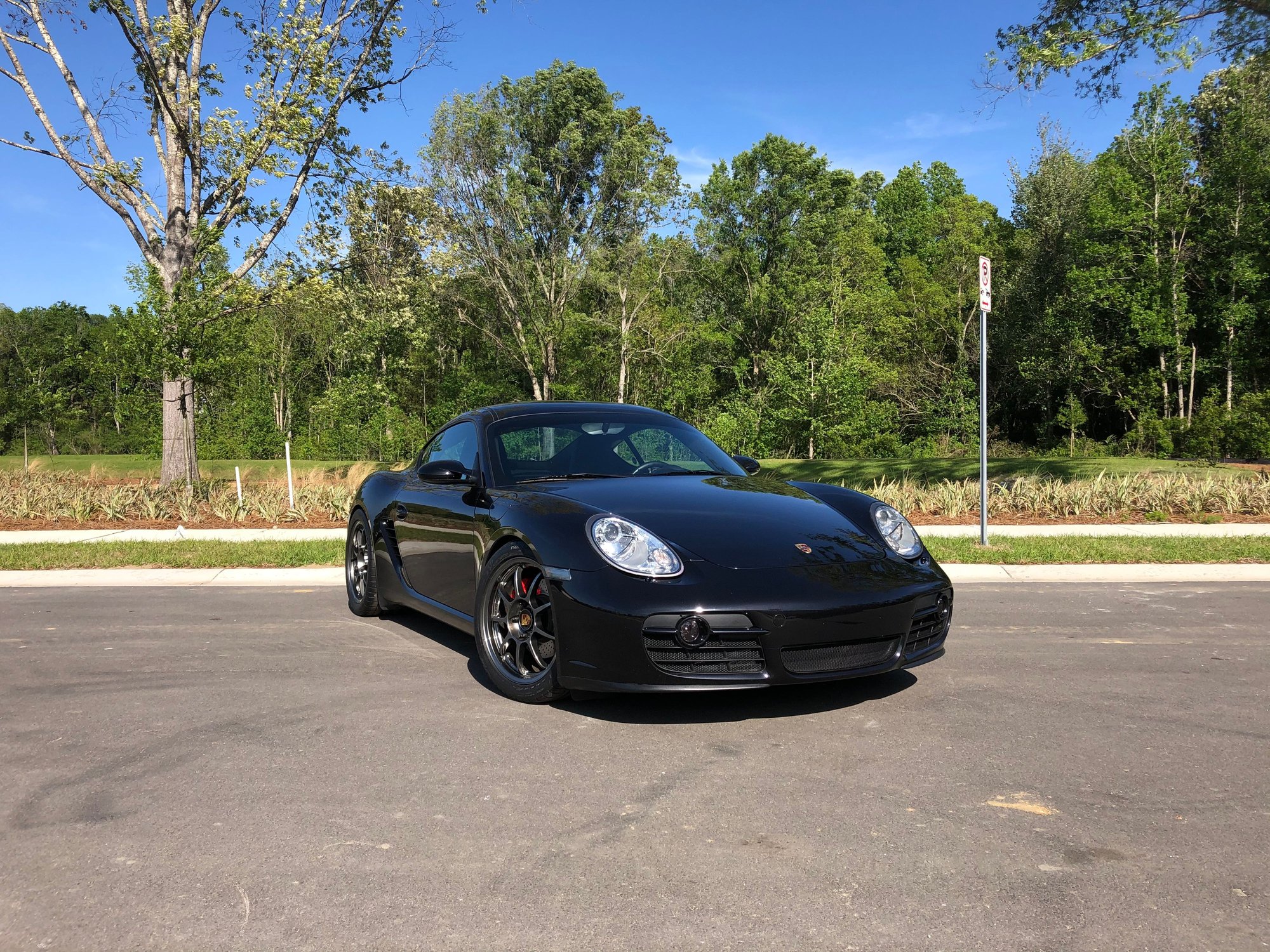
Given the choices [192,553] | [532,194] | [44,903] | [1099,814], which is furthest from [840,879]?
[532,194]

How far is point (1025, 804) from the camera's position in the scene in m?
3.39

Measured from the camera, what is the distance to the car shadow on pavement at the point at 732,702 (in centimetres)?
452

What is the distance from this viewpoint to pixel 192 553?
10.6m

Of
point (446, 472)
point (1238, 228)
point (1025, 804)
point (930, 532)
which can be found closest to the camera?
point (1025, 804)

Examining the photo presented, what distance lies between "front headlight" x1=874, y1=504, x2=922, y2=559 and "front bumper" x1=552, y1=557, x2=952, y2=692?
629 millimetres

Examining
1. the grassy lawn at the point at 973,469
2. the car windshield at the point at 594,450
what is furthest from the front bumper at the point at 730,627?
the grassy lawn at the point at 973,469

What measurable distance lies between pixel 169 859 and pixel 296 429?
137 ft

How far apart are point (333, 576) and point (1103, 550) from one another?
7.52 meters

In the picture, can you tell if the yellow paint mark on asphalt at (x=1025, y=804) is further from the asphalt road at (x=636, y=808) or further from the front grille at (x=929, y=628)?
the front grille at (x=929, y=628)

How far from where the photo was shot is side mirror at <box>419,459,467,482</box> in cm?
541

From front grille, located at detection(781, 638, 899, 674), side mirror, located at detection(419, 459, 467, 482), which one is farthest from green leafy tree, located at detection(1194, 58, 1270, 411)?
side mirror, located at detection(419, 459, 467, 482)

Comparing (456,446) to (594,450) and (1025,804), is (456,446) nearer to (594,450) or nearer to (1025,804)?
(594,450)

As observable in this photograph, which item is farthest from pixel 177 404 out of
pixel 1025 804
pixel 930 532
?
pixel 1025 804

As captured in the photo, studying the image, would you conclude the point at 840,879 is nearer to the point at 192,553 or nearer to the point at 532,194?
the point at 192,553
